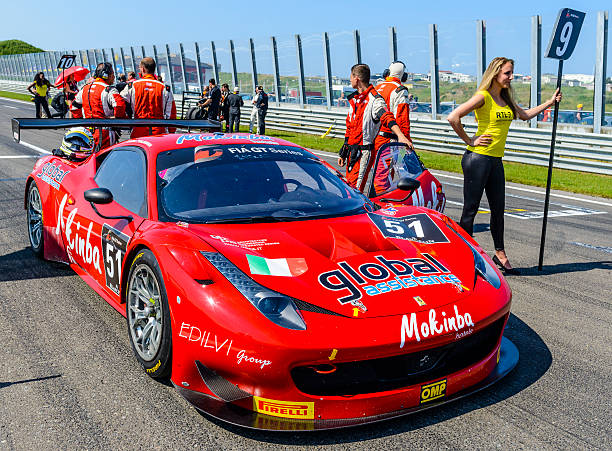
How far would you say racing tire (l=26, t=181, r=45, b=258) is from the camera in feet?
19.7

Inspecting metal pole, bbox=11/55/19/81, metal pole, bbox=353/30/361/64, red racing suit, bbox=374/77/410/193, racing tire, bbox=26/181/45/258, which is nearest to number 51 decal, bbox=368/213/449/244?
red racing suit, bbox=374/77/410/193

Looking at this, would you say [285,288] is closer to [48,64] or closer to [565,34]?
[565,34]

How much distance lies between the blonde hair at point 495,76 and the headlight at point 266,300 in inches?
129

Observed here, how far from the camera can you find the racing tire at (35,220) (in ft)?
19.7

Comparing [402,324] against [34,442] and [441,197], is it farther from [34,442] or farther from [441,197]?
[441,197]

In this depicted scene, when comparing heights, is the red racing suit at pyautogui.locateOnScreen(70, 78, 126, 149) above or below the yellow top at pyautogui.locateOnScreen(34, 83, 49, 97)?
above

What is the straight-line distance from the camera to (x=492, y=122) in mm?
5793

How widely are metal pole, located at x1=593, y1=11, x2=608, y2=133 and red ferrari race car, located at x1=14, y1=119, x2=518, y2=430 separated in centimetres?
1097

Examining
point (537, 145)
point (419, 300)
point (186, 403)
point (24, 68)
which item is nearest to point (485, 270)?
point (419, 300)

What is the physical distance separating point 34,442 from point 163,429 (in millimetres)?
567

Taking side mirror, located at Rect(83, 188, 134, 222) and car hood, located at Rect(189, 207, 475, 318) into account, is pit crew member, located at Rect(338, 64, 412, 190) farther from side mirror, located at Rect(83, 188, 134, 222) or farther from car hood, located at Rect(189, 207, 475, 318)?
side mirror, located at Rect(83, 188, 134, 222)

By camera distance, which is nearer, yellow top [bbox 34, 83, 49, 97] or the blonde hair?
the blonde hair

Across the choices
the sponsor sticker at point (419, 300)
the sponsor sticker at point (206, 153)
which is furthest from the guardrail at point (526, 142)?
the sponsor sticker at point (419, 300)

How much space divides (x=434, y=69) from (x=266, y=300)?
621 inches
